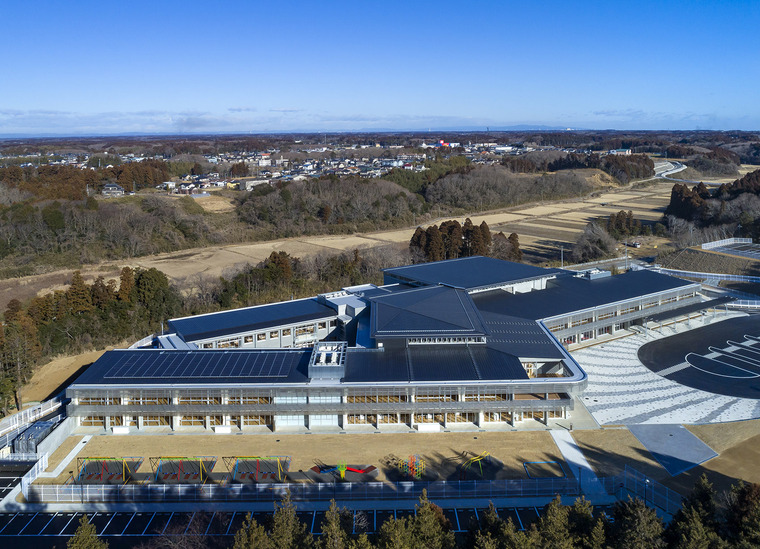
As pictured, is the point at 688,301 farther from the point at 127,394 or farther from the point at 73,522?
the point at 73,522

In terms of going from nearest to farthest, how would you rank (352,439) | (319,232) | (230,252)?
1. (352,439)
2. (230,252)
3. (319,232)

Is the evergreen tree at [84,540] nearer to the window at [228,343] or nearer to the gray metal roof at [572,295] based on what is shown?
the window at [228,343]

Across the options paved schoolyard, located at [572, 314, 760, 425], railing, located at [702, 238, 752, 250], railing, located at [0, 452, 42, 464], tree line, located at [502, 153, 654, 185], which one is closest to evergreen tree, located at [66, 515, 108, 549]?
railing, located at [0, 452, 42, 464]

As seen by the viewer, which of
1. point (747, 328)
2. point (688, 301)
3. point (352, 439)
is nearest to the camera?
point (352, 439)

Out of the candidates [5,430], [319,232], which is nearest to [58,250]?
[319,232]

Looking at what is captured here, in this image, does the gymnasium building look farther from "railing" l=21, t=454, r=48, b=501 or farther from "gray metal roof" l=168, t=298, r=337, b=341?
"railing" l=21, t=454, r=48, b=501

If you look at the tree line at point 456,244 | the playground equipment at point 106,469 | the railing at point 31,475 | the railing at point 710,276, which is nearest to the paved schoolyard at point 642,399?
the railing at point 710,276

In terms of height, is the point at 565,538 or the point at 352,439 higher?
the point at 565,538

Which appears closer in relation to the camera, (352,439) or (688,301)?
(352,439)
